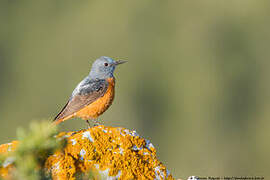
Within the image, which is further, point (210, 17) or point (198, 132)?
point (210, 17)

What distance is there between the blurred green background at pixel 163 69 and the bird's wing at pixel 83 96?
5151 cm

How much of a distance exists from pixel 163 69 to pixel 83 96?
351 feet

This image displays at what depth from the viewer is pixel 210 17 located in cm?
12875

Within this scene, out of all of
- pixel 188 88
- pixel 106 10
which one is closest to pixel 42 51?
pixel 106 10

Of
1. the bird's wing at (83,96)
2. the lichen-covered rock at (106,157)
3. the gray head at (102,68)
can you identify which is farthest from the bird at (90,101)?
the lichen-covered rock at (106,157)

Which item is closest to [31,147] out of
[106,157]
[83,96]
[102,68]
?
[106,157]

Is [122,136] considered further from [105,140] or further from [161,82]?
[161,82]

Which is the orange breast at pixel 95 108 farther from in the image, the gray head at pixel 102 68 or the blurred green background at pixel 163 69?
the blurred green background at pixel 163 69

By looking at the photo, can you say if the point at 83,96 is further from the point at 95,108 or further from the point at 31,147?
the point at 31,147

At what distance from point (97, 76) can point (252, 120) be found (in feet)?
277

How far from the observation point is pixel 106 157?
5.77m

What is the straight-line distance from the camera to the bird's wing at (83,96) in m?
8.42

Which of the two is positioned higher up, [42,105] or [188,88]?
[188,88]

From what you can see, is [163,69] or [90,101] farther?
[163,69]
